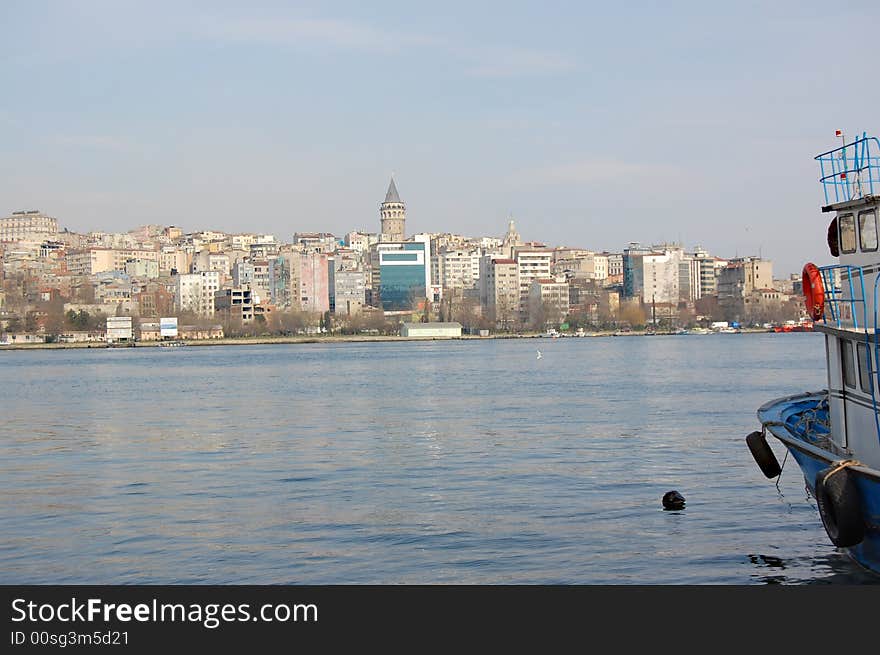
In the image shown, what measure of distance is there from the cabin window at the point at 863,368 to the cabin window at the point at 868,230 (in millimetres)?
1039

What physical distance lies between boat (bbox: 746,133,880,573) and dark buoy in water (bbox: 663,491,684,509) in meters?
2.89

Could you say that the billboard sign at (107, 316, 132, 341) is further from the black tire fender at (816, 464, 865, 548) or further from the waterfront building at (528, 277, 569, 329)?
the black tire fender at (816, 464, 865, 548)

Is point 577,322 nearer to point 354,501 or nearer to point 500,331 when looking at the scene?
point 500,331

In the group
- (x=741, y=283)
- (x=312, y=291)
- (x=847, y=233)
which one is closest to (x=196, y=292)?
(x=312, y=291)

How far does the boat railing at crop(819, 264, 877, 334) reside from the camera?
12.4 meters

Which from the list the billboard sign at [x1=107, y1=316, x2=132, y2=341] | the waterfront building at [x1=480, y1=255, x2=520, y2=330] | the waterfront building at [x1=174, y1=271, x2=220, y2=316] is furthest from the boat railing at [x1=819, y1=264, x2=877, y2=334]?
the waterfront building at [x1=174, y1=271, x2=220, y2=316]

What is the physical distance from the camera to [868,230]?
1230 cm

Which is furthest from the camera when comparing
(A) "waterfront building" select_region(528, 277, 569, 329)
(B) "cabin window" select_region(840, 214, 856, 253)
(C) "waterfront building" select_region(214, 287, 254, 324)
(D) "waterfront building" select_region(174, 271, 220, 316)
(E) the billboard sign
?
(D) "waterfront building" select_region(174, 271, 220, 316)

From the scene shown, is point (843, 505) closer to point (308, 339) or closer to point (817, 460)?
point (817, 460)

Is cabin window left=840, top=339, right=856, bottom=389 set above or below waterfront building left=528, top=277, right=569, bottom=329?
below

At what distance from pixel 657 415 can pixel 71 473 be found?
16.0 metres

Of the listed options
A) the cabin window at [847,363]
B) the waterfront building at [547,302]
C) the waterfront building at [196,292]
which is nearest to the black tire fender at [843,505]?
the cabin window at [847,363]
